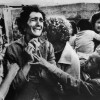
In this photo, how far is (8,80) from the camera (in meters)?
2.85

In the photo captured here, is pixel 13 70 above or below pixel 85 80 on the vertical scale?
above

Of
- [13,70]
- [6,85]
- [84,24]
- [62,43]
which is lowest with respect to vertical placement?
[6,85]

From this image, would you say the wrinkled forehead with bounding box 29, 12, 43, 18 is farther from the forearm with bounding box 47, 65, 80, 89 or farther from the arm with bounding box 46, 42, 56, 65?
the forearm with bounding box 47, 65, 80, 89

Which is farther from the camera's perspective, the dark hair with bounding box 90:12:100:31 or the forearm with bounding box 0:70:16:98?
the dark hair with bounding box 90:12:100:31

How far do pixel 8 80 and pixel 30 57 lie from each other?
293 millimetres

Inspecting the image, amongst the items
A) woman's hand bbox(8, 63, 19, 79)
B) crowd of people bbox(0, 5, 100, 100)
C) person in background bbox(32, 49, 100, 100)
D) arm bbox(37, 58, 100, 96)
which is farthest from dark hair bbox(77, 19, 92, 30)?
woman's hand bbox(8, 63, 19, 79)

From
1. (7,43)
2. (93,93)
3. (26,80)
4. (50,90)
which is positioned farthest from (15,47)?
(93,93)

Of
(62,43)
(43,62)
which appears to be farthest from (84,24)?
(43,62)

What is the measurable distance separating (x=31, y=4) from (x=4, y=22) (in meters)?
0.30

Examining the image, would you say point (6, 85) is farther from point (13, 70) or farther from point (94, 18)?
point (94, 18)

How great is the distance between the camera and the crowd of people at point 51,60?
112 inches

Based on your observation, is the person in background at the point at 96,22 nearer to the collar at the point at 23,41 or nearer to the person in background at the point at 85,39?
the person in background at the point at 85,39

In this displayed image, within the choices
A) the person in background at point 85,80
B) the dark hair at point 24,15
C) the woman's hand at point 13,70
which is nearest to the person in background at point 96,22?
the person in background at point 85,80

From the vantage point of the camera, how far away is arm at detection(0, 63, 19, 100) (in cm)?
284
